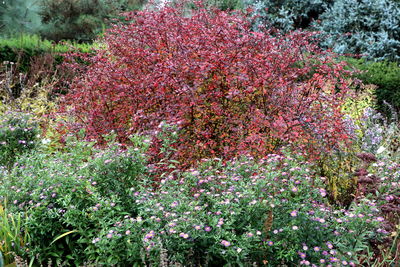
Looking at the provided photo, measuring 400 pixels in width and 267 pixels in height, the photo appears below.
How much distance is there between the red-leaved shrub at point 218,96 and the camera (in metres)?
4.25

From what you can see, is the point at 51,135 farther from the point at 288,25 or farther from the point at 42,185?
the point at 288,25

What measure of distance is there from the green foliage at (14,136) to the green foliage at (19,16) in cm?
1321

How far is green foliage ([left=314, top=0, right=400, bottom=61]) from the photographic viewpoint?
36.6 feet

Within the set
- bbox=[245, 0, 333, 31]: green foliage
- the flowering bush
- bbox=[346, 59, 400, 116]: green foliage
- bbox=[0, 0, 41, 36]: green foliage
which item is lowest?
bbox=[0, 0, 41, 36]: green foliage

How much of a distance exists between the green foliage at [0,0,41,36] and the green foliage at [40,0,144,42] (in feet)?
1.05

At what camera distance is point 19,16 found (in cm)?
1719

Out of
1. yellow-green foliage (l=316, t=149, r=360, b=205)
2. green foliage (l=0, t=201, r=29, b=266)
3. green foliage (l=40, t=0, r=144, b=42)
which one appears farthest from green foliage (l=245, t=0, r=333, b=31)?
green foliage (l=0, t=201, r=29, b=266)

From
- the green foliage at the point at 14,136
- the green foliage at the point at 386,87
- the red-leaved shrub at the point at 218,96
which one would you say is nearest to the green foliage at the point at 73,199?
the red-leaved shrub at the point at 218,96

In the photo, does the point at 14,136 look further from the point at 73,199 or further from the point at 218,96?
the point at 218,96

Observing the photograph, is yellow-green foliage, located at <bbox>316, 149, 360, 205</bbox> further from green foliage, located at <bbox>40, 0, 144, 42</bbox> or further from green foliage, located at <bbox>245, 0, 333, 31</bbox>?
green foliage, located at <bbox>40, 0, 144, 42</bbox>

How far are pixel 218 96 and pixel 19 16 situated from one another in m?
15.2

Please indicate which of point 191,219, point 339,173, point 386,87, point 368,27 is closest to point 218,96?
point 339,173

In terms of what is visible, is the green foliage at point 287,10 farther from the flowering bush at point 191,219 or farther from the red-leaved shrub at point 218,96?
the flowering bush at point 191,219

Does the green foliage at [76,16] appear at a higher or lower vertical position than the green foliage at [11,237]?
lower
